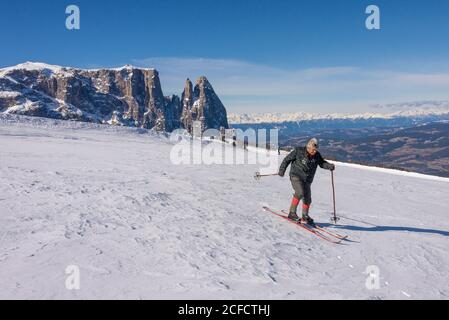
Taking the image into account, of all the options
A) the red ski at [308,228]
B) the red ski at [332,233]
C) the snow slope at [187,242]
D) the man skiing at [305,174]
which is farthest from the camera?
the man skiing at [305,174]

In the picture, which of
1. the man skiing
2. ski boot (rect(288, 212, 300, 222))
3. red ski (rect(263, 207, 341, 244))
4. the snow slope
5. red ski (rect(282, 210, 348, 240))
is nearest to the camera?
the snow slope

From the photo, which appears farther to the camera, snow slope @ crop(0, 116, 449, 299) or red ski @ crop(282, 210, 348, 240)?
red ski @ crop(282, 210, 348, 240)

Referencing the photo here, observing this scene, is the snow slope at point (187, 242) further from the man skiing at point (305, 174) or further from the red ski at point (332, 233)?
the man skiing at point (305, 174)

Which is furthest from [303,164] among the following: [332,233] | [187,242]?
[187,242]

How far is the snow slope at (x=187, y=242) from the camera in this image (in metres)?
5.59

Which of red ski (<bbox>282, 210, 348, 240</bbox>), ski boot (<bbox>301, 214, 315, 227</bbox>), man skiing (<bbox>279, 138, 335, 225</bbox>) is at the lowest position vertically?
red ski (<bbox>282, 210, 348, 240</bbox>)

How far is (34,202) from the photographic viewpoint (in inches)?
364

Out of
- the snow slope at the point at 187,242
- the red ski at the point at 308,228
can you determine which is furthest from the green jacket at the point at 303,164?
the snow slope at the point at 187,242

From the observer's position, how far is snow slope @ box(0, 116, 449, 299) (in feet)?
18.4

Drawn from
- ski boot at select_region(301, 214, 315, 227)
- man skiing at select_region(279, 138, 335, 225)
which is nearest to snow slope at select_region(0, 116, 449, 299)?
ski boot at select_region(301, 214, 315, 227)

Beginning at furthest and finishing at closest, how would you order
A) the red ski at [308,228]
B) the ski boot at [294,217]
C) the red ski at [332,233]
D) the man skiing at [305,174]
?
the ski boot at [294,217] < the man skiing at [305,174] < the red ski at [332,233] < the red ski at [308,228]

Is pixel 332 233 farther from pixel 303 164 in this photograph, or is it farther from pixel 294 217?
pixel 303 164

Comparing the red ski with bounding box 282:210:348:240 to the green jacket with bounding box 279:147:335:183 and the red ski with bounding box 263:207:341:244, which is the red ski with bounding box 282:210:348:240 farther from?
the green jacket with bounding box 279:147:335:183
